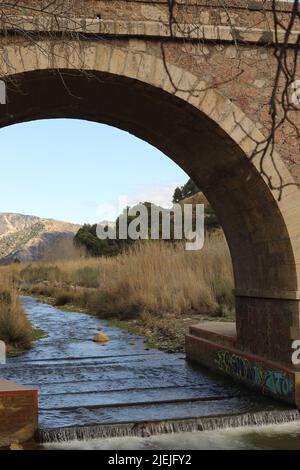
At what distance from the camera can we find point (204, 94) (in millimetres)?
6953

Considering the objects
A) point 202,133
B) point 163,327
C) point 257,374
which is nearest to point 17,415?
point 257,374

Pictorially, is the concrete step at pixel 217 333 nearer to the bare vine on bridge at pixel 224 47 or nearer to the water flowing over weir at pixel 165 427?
the water flowing over weir at pixel 165 427

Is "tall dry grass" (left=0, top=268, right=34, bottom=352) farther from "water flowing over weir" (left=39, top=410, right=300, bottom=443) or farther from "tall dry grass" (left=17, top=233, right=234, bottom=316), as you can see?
"water flowing over weir" (left=39, top=410, right=300, bottom=443)

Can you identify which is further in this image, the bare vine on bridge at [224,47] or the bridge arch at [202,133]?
the bridge arch at [202,133]

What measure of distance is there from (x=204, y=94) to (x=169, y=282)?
9.10 metres

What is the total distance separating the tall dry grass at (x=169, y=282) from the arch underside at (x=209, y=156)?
588 cm

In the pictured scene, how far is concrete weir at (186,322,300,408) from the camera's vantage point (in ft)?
23.9

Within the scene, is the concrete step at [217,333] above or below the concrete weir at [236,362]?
above

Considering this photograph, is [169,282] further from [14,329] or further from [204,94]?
[204,94]

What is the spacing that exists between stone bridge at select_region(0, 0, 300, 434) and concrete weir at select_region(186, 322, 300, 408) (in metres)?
0.03

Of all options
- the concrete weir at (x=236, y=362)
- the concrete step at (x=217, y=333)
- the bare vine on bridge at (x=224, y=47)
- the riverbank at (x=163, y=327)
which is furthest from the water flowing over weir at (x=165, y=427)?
the riverbank at (x=163, y=327)

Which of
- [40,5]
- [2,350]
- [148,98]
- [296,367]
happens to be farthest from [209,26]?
[2,350]

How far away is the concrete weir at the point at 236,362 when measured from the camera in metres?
7.30
